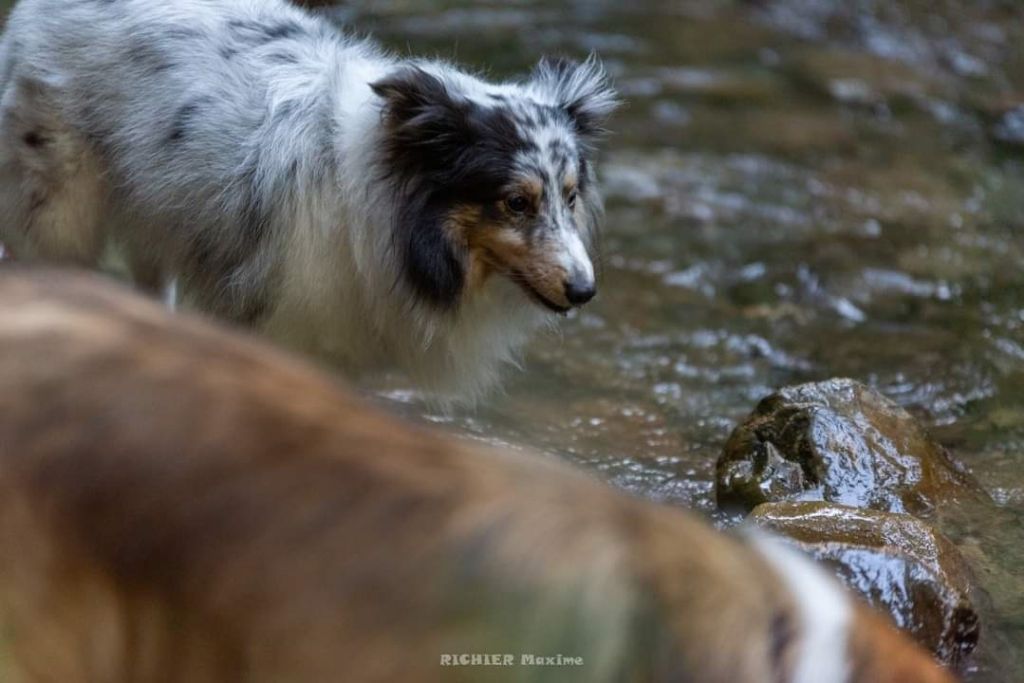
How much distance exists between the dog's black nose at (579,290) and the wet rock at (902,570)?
1.03 meters

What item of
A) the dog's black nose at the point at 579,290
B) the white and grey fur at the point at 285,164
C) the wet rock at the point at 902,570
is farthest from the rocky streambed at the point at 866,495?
the white and grey fur at the point at 285,164

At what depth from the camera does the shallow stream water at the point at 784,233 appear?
572cm

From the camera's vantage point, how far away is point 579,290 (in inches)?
188

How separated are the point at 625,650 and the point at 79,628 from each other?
78 centimetres

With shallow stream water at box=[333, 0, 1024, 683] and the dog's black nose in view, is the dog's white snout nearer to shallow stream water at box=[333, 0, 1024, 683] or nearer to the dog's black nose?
the dog's black nose

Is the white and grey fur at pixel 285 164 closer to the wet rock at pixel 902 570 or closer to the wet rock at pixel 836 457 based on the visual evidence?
the wet rock at pixel 836 457

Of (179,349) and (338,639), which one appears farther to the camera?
(179,349)

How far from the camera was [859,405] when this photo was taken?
16.8 ft

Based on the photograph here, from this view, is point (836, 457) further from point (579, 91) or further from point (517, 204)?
point (579, 91)

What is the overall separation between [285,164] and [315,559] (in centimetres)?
312

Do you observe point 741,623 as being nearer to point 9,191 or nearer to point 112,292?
point 112,292

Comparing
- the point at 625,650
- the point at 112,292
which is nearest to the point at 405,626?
the point at 625,650

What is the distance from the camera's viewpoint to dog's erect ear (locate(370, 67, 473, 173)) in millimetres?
4742

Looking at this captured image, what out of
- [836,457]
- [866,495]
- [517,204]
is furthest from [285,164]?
[866,495]
